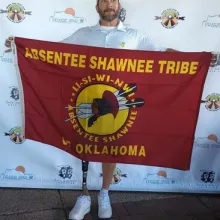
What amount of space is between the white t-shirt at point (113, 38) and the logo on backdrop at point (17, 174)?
1.18 metres

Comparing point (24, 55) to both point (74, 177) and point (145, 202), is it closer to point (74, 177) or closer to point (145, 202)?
point (74, 177)

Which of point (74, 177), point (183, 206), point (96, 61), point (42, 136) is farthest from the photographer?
point (74, 177)

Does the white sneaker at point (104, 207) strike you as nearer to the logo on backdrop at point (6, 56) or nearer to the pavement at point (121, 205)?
the pavement at point (121, 205)

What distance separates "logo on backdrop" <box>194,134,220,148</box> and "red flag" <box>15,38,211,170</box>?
0.44m

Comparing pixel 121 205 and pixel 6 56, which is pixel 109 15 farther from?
pixel 121 205

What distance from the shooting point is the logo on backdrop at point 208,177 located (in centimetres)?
284

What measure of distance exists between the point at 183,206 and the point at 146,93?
41.0 inches

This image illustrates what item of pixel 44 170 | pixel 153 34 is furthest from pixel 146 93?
pixel 44 170

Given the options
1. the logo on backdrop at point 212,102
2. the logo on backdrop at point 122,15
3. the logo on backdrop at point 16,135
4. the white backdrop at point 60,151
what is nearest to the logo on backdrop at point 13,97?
the white backdrop at point 60,151

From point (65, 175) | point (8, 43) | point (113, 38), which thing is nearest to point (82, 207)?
point (65, 175)

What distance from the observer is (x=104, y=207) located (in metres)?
2.45

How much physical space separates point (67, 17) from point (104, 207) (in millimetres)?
1439

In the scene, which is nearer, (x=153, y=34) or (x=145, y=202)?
(x=153, y=34)

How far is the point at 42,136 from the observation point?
2.38 metres
